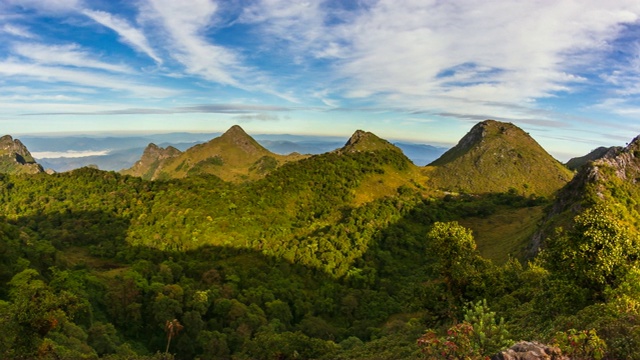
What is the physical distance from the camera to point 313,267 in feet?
351

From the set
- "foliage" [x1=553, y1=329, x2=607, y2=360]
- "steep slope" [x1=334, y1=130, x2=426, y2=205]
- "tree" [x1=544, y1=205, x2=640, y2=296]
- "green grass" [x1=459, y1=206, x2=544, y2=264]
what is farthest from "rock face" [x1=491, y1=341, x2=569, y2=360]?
"steep slope" [x1=334, y1=130, x2=426, y2=205]

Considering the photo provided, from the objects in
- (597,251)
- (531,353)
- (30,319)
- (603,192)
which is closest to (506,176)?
(603,192)

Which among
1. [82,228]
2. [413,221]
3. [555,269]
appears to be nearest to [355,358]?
[555,269]

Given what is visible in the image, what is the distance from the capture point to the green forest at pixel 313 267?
2388cm

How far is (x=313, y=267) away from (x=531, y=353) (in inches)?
3650

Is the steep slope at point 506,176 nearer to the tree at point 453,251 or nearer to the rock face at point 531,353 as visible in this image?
the tree at point 453,251

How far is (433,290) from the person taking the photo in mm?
33781

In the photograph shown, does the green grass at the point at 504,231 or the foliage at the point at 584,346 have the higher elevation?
the foliage at the point at 584,346

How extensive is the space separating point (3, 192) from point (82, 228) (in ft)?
194

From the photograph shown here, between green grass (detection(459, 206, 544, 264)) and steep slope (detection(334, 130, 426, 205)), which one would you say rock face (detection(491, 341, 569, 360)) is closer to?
green grass (detection(459, 206, 544, 264))

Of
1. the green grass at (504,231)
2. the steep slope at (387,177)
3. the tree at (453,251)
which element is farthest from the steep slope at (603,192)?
the steep slope at (387,177)

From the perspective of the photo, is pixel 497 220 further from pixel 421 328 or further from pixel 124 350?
pixel 124 350

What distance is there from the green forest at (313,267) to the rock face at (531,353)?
0.58m

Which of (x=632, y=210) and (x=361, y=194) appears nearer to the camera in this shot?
(x=632, y=210)
